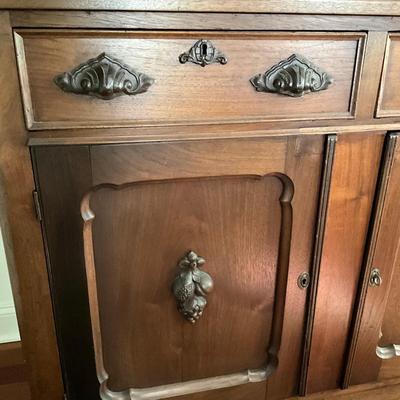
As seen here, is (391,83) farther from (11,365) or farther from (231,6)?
(11,365)

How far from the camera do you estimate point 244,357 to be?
814 mm

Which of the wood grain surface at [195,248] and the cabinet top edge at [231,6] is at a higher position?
the cabinet top edge at [231,6]

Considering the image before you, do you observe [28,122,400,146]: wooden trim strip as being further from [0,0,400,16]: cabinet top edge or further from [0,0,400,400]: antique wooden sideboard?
[0,0,400,16]: cabinet top edge

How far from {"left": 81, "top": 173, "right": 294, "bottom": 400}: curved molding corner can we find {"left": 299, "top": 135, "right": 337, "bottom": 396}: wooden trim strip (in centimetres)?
5

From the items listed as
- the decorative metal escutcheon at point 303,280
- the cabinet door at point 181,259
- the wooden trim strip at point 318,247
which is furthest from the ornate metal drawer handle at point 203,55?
the decorative metal escutcheon at point 303,280

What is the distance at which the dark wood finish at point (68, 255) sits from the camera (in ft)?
1.93

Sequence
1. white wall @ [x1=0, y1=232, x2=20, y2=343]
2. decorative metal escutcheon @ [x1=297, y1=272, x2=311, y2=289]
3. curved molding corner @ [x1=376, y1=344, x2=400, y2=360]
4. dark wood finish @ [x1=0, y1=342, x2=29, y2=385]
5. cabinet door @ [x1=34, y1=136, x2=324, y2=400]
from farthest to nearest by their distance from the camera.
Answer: white wall @ [x1=0, y1=232, x2=20, y2=343], dark wood finish @ [x1=0, y1=342, x2=29, y2=385], curved molding corner @ [x1=376, y1=344, x2=400, y2=360], decorative metal escutcheon @ [x1=297, y1=272, x2=311, y2=289], cabinet door @ [x1=34, y1=136, x2=324, y2=400]

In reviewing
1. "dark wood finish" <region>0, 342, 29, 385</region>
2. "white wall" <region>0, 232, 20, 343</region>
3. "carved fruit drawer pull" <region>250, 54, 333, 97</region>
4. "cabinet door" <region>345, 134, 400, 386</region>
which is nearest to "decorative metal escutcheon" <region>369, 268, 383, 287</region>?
"cabinet door" <region>345, 134, 400, 386</region>

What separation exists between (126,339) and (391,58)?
2.03 ft

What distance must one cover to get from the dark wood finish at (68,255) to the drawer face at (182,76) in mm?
56

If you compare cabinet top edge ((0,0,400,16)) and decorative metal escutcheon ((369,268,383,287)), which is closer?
cabinet top edge ((0,0,400,16))

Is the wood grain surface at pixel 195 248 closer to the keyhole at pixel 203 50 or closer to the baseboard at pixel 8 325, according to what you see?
the keyhole at pixel 203 50

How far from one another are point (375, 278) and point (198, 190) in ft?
1.27

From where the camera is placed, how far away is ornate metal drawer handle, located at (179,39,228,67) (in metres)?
0.56
